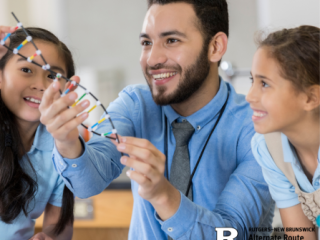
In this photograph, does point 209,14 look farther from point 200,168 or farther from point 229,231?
point 229,231

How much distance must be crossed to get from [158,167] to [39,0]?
7.28 feet

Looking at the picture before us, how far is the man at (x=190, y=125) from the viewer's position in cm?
109

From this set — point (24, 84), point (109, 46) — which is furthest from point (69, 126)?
point (109, 46)

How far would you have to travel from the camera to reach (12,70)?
115 centimetres

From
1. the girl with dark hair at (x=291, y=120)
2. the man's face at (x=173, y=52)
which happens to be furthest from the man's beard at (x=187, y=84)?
the girl with dark hair at (x=291, y=120)

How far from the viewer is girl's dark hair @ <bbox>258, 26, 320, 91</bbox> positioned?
91cm

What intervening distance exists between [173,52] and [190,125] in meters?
0.29

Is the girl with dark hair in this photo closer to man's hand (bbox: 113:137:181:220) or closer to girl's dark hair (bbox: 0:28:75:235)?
man's hand (bbox: 113:137:181:220)

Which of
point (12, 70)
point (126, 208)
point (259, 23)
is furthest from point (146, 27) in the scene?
point (126, 208)

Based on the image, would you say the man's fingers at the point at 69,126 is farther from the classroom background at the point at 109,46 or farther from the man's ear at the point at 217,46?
the classroom background at the point at 109,46

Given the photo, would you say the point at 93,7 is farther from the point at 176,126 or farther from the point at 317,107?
the point at 317,107

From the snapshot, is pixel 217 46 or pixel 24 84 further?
pixel 217 46

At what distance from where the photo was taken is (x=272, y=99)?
0.93m

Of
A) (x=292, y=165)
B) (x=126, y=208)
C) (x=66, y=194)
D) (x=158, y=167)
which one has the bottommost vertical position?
(x=126, y=208)
